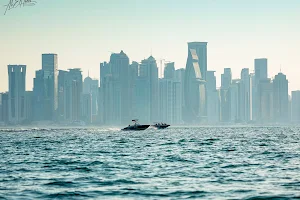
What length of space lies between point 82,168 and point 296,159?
24.2 metres

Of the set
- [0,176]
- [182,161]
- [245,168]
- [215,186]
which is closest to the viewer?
[215,186]

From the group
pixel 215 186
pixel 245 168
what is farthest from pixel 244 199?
pixel 245 168

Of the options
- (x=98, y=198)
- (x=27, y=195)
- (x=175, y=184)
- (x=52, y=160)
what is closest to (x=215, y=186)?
(x=175, y=184)

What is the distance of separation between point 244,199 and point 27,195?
1399cm

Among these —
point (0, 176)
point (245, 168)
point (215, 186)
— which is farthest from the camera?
point (245, 168)

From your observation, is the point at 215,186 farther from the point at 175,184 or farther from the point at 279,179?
the point at 279,179

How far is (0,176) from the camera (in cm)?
5438

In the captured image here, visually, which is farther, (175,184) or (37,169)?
(37,169)

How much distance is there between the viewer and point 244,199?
39.7 m

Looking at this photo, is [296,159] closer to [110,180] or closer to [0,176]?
[110,180]

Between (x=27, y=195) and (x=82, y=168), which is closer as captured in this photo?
(x=27, y=195)

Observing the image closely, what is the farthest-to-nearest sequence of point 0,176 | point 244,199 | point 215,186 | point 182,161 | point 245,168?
point 182,161
point 245,168
point 0,176
point 215,186
point 244,199

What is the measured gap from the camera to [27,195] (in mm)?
42188

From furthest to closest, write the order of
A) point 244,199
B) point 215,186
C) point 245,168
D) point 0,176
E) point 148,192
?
point 245,168 < point 0,176 < point 215,186 < point 148,192 < point 244,199
